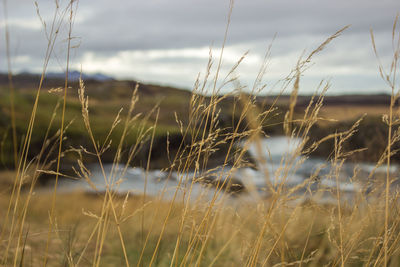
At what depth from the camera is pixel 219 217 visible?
10.2ft

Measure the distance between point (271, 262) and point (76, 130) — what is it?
16.7 m

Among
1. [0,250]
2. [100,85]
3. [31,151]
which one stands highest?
[0,250]

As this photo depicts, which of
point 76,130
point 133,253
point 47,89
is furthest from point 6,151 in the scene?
point 47,89

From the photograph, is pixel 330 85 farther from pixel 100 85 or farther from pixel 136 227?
pixel 100 85

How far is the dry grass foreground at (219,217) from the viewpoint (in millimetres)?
1544

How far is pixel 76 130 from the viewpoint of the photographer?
58.9 feet

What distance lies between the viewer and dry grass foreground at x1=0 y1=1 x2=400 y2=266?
5.07 ft

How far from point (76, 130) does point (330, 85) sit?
57.2ft

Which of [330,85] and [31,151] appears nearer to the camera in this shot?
[330,85]

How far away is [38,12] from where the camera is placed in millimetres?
1611

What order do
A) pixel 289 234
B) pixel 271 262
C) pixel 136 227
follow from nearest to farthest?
1. pixel 271 262
2. pixel 289 234
3. pixel 136 227

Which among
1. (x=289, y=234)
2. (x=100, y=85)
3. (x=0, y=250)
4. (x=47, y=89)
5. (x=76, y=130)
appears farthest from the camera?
(x=100, y=85)

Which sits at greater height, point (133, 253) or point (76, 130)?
point (133, 253)

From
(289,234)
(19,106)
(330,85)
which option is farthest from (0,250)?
(19,106)
